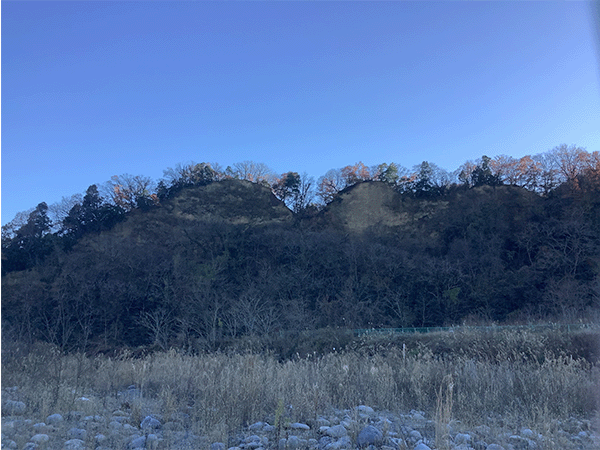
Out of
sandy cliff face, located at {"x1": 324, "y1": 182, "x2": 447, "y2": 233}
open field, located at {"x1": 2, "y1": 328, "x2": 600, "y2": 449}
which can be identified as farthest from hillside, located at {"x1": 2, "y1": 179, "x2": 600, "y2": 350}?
open field, located at {"x1": 2, "y1": 328, "x2": 600, "y2": 449}

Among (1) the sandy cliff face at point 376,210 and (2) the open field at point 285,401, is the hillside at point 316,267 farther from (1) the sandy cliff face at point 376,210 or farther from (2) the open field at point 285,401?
(2) the open field at point 285,401

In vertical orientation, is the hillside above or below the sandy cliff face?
below

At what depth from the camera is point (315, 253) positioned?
3606 cm

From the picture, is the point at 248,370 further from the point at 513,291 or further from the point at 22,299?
the point at 513,291

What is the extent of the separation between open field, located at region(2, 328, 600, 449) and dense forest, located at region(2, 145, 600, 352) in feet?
45.2

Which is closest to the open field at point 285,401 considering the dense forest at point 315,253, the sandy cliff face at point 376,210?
the dense forest at point 315,253

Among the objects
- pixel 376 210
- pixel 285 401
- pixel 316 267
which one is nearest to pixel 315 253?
pixel 316 267

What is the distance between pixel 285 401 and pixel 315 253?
30311 millimetres

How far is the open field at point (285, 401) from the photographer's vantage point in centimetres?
440

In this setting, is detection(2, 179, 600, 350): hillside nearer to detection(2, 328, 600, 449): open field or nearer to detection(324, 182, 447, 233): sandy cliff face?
detection(324, 182, 447, 233): sandy cliff face

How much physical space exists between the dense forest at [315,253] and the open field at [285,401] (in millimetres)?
13766

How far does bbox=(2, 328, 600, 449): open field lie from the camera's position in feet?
14.4

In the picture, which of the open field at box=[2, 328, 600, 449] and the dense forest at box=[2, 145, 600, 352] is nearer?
the open field at box=[2, 328, 600, 449]

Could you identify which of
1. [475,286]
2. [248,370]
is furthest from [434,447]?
[475,286]
